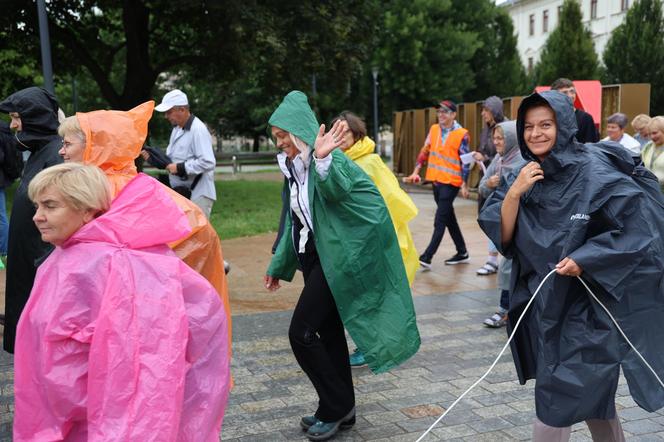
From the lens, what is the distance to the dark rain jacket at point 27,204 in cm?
421

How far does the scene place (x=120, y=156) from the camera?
3791 millimetres

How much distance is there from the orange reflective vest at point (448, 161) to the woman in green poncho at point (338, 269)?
4.88m

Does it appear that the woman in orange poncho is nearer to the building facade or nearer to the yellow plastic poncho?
the yellow plastic poncho

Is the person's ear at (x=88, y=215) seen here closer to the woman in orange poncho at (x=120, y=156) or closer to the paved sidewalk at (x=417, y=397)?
the woman in orange poncho at (x=120, y=156)

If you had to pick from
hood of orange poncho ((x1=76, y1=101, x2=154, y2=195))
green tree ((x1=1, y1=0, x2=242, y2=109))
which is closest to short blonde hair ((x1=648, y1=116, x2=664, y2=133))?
hood of orange poncho ((x1=76, y1=101, x2=154, y2=195))

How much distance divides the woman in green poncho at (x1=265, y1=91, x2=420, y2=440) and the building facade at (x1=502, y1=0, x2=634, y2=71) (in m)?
54.0

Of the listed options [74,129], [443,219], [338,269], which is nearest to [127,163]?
[74,129]

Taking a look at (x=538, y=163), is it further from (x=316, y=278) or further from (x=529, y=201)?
(x=316, y=278)

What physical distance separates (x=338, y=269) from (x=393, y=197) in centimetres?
178

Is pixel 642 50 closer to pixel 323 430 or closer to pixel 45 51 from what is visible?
pixel 45 51

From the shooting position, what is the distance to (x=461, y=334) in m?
6.06

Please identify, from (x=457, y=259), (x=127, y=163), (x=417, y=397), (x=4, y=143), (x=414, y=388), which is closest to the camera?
(x=127, y=163)

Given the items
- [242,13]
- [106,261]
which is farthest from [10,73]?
[106,261]

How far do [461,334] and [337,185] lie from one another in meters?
2.69
